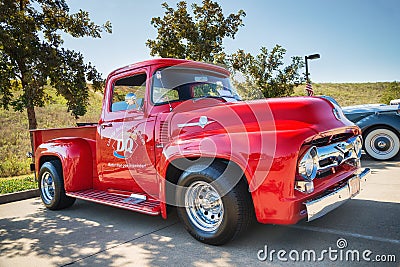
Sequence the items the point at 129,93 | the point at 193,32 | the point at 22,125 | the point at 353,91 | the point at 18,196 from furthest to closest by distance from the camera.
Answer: the point at 353,91 < the point at 22,125 < the point at 193,32 < the point at 18,196 < the point at 129,93

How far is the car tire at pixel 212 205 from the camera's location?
3.15 metres

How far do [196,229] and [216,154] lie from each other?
2.98 ft

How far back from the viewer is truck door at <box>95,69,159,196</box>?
13.3 feet

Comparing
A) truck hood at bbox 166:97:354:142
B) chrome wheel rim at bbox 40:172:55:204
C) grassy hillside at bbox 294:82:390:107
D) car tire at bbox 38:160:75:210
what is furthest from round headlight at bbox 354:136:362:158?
grassy hillside at bbox 294:82:390:107

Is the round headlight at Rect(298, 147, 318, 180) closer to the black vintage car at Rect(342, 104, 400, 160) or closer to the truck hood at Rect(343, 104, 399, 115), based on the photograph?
the black vintage car at Rect(342, 104, 400, 160)

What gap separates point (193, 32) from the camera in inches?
455

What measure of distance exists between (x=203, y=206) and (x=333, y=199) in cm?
130

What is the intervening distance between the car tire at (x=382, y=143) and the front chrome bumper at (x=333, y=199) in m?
5.59

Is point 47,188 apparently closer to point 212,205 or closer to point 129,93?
point 129,93

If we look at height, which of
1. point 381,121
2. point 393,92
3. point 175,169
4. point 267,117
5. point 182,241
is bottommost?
point 182,241

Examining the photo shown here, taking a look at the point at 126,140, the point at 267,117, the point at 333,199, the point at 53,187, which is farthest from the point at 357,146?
the point at 53,187

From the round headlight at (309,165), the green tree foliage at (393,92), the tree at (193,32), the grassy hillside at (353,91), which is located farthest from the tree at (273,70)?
the grassy hillside at (353,91)

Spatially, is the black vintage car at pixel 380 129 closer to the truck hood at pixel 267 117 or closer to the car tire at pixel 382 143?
the car tire at pixel 382 143

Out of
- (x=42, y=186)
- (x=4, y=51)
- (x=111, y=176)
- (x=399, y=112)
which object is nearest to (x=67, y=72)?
(x=4, y=51)
